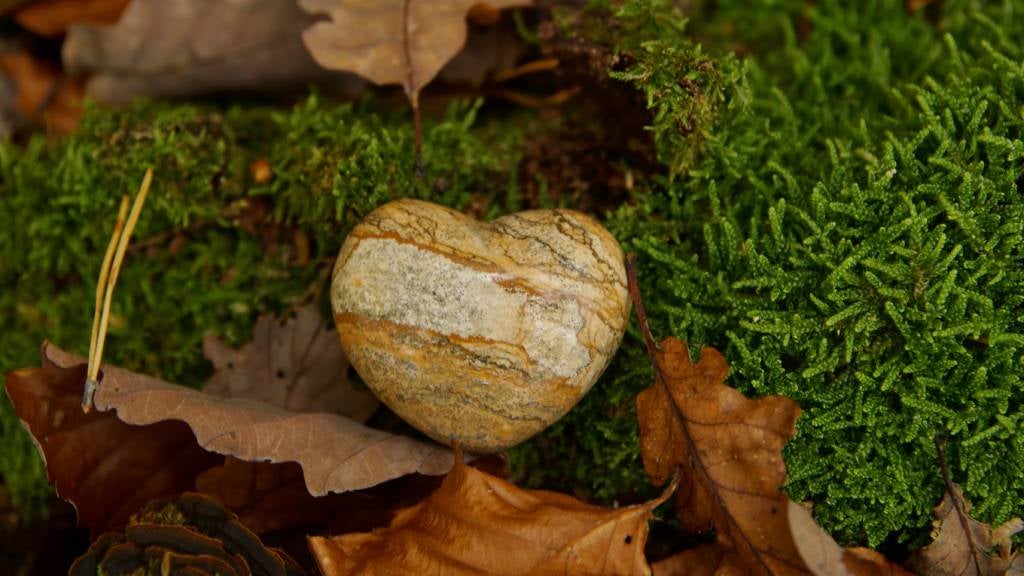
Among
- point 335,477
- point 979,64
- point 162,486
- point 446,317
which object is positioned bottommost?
point 162,486

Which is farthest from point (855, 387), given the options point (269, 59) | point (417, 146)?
point (269, 59)

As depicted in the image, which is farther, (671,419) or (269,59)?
(269,59)

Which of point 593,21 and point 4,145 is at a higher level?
point 593,21

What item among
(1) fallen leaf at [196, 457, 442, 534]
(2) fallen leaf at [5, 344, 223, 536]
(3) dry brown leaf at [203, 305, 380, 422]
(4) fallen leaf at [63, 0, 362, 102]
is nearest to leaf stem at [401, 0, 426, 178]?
(4) fallen leaf at [63, 0, 362, 102]

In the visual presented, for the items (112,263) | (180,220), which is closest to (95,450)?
(112,263)

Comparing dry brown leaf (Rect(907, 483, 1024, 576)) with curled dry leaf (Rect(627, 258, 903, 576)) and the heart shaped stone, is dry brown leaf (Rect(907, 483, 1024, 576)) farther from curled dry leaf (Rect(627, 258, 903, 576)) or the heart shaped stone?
the heart shaped stone

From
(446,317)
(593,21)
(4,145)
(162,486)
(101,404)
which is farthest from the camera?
(4,145)

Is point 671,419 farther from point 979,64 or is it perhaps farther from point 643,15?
point 979,64

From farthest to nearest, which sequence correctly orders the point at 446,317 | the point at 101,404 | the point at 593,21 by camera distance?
1. the point at 593,21
2. the point at 101,404
3. the point at 446,317
